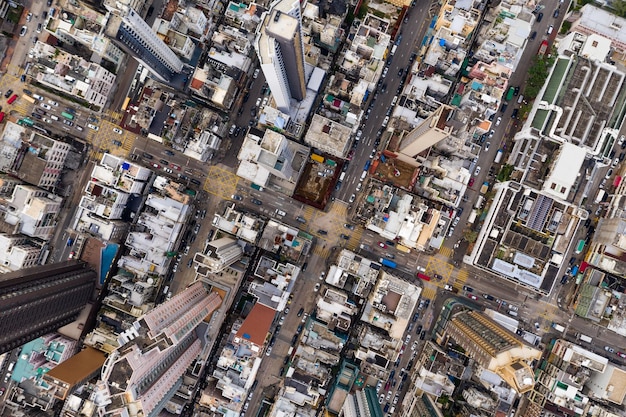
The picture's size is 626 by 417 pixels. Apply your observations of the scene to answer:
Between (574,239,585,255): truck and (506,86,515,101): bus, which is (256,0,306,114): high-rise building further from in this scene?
(574,239,585,255): truck

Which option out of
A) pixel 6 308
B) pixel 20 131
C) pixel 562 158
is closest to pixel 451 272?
pixel 562 158

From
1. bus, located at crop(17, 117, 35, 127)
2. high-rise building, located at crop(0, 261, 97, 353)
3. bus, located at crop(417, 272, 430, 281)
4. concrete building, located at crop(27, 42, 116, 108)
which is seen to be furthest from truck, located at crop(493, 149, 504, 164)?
bus, located at crop(17, 117, 35, 127)

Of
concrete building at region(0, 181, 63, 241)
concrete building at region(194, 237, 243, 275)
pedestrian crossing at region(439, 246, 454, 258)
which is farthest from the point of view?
pedestrian crossing at region(439, 246, 454, 258)

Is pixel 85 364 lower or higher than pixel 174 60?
lower

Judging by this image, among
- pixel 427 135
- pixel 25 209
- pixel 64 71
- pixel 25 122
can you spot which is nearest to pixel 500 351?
pixel 427 135

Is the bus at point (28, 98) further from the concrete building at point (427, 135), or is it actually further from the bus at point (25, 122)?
the concrete building at point (427, 135)

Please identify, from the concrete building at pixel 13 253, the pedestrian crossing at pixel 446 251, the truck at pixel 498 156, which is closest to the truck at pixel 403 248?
the pedestrian crossing at pixel 446 251

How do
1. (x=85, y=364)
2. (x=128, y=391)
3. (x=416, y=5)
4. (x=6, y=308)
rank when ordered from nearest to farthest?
(x=128, y=391) → (x=6, y=308) → (x=85, y=364) → (x=416, y=5)

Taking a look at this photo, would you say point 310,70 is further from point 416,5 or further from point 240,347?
point 240,347
